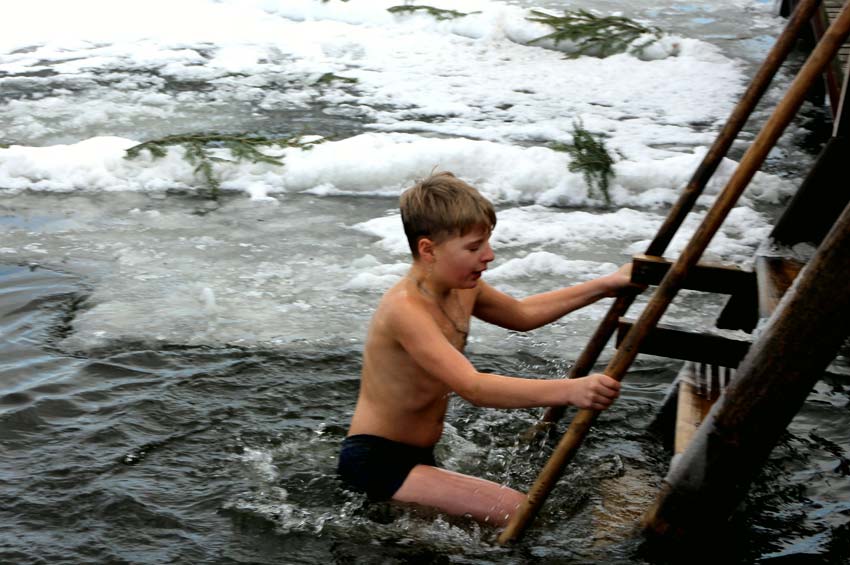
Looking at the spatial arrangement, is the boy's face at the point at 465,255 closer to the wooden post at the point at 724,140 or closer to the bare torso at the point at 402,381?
the bare torso at the point at 402,381

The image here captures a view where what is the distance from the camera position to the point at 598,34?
423 inches

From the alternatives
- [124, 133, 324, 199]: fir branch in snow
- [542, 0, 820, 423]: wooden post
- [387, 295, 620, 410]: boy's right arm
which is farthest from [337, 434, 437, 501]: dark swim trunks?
[124, 133, 324, 199]: fir branch in snow

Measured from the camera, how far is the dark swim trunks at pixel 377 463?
11.9 feet

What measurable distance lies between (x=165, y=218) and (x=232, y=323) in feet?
5.58

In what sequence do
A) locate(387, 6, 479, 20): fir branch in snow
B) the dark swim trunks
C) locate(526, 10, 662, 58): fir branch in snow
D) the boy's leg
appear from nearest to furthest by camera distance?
the boy's leg
the dark swim trunks
locate(526, 10, 662, 58): fir branch in snow
locate(387, 6, 479, 20): fir branch in snow

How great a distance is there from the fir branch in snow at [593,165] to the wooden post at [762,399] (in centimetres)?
410

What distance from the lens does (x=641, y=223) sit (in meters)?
6.68

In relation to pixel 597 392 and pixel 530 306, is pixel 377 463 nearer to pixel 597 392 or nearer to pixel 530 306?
pixel 530 306

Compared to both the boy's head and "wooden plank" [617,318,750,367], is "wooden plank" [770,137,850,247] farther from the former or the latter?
the boy's head

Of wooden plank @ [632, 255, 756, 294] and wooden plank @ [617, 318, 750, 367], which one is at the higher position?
wooden plank @ [632, 255, 756, 294]

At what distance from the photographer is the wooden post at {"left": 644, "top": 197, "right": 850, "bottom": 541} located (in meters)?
2.77

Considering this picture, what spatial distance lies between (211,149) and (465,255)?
4.73m

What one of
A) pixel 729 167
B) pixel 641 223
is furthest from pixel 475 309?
pixel 729 167

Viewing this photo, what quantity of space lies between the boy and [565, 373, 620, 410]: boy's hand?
0.12 metres
